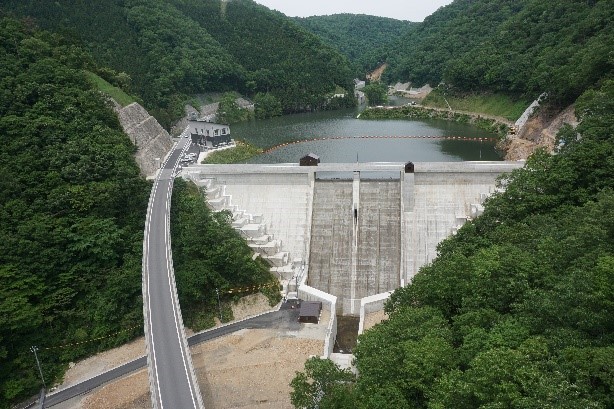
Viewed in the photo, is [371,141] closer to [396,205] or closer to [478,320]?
[396,205]

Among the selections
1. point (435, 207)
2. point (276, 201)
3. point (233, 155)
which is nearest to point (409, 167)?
point (435, 207)

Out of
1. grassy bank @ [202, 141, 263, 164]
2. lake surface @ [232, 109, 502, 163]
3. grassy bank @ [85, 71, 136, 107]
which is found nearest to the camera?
grassy bank @ [85, 71, 136, 107]

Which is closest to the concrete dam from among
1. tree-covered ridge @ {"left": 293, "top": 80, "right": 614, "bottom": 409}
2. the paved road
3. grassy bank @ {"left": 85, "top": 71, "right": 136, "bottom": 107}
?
the paved road

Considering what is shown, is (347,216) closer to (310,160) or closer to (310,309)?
(310,160)

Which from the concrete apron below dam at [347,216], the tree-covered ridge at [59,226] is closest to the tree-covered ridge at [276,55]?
the tree-covered ridge at [59,226]

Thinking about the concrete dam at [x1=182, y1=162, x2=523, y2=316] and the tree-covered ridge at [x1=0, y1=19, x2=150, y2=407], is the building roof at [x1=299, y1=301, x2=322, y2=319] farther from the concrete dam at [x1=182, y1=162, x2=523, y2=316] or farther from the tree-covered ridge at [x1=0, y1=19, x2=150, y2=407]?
the tree-covered ridge at [x1=0, y1=19, x2=150, y2=407]
